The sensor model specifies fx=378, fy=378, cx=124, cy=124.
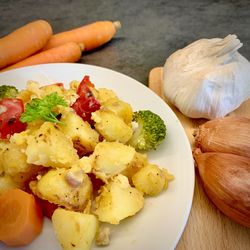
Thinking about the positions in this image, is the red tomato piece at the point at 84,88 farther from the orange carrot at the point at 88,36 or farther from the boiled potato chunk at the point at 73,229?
the orange carrot at the point at 88,36

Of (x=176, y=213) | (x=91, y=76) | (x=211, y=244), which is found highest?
(x=91, y=76)

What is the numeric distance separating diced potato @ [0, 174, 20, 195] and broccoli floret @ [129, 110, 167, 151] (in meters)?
0.33

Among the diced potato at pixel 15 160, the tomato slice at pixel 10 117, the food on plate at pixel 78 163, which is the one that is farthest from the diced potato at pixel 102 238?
the tomato slice at pixel 10 117

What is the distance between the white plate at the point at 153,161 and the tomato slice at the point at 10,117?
229mm

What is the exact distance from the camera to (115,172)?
91cm

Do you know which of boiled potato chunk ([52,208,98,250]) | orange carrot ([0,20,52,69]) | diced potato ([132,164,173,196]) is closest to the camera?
boiled potato chunk ([52,208,98,250])

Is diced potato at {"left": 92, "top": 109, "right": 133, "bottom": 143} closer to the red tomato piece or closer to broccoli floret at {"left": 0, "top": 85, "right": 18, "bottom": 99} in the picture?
the red tomato piece

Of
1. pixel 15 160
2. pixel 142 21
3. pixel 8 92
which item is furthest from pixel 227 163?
pixel 142 21

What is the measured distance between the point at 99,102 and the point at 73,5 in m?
1.19

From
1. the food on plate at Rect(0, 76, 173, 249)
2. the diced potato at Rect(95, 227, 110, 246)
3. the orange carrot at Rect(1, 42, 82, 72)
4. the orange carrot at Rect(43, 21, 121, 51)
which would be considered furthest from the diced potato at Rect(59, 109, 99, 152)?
the orange carrot at Rect(43, 21, 121, 51)

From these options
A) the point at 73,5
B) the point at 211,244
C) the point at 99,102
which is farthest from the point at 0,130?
the point at 73,5

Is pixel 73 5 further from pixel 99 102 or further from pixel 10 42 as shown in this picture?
pixel 99 102

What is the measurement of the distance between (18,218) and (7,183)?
120 millimetres

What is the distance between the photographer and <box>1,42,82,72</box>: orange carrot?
153 cm
